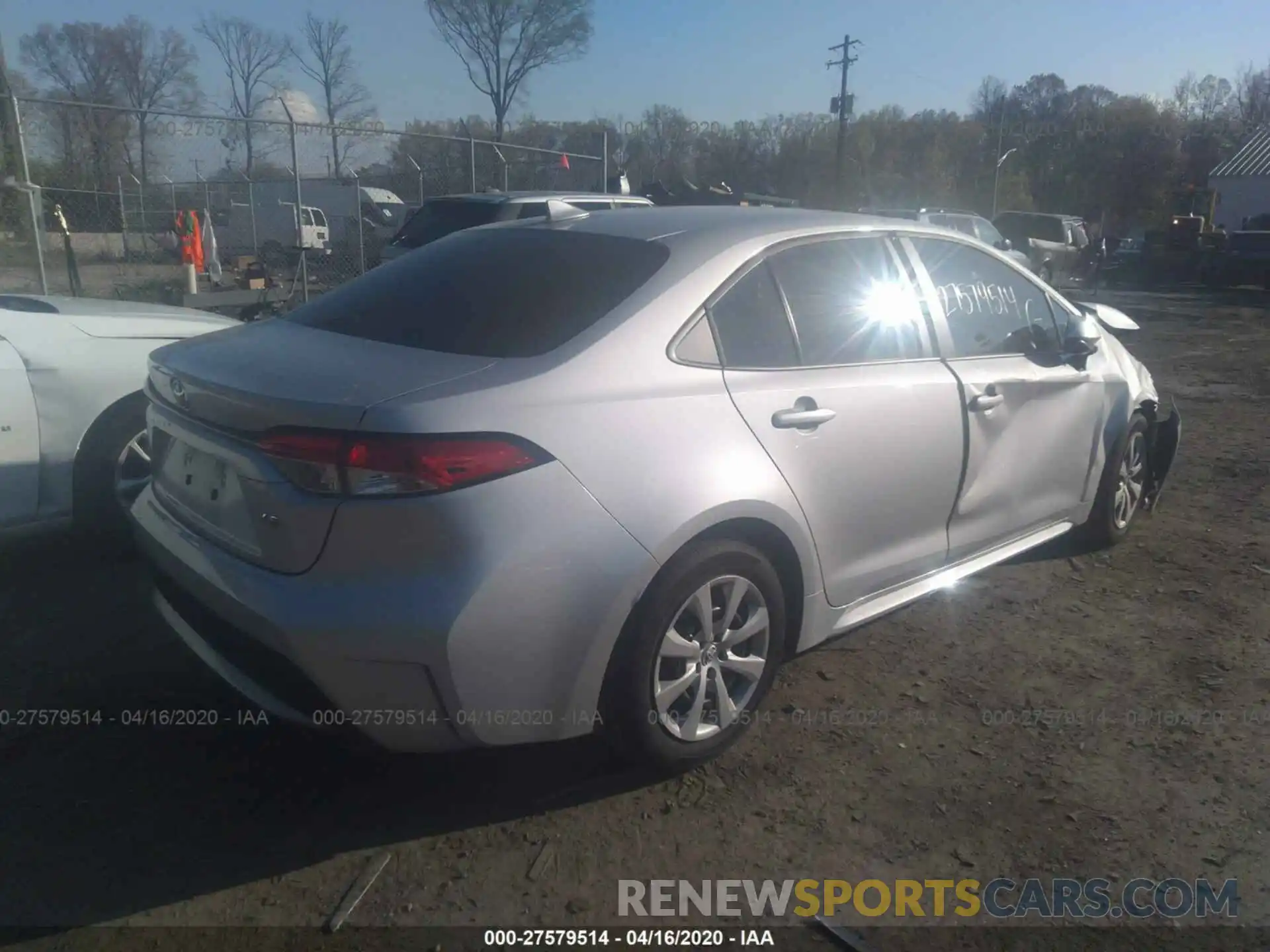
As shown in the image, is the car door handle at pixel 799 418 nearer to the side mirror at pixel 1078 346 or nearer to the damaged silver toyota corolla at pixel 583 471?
the damaged silver toyota corolla at pixel 583 471

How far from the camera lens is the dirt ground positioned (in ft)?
8.39

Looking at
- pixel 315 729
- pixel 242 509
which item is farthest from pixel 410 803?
pixel 242 509

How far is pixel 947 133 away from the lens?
5856 cm

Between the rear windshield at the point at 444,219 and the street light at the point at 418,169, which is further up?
the street light at the point at 418,169

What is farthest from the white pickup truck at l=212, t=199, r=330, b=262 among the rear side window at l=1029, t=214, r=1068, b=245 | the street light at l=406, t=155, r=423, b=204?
the rear side window at l=1029, t=214, r=1068, b=245

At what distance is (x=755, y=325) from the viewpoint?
3.18m

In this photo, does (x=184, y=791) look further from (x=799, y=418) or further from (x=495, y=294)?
(x=799, y=418)

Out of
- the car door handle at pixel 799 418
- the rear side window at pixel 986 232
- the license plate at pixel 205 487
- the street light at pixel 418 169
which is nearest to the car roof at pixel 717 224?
the car door handle at pixel 799 418

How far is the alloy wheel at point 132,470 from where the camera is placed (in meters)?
4.26

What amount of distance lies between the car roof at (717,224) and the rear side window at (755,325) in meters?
0.16

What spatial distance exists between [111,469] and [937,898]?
144 inches

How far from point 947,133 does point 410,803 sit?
2454 inches

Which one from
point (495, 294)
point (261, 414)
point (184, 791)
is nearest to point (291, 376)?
→ point (261, 414)

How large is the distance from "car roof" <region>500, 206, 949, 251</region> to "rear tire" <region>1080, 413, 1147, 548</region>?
1.66 m
